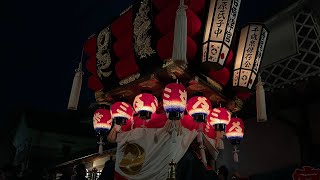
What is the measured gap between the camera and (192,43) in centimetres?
673

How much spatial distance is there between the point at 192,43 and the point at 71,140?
19.6 meters

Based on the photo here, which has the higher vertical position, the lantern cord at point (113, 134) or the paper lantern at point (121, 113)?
the paper lantern at point (121, 113)

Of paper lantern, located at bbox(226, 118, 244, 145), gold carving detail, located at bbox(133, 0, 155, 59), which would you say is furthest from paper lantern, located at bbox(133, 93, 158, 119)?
paper lantern, located at bbox(226, 118, 244, 145)

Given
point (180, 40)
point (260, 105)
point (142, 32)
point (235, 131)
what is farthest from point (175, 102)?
point (235, 131)

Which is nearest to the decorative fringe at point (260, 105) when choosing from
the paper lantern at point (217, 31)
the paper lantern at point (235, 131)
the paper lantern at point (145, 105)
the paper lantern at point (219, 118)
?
the paper lantern at point (219, 118)

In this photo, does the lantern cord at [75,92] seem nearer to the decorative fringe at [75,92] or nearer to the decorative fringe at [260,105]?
the decorative fringe at [75,92]

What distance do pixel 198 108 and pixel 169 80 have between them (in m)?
0.97

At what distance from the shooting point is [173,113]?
22.1 feet

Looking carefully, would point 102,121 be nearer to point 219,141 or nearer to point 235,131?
point 219,141

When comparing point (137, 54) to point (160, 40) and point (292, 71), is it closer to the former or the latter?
point (160, 40)

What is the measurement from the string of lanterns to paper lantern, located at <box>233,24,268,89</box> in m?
0.91

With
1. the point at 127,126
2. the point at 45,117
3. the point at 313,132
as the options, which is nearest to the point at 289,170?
the point at 313,132

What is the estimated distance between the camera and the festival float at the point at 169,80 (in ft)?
22.1

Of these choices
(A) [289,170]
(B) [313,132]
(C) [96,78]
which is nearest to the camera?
(C) [96,78]
